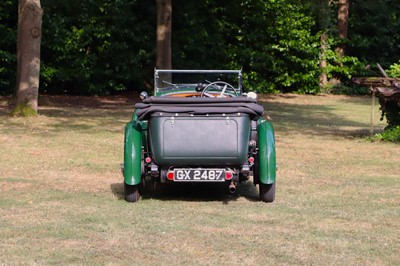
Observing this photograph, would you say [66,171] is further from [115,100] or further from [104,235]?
[115,100]

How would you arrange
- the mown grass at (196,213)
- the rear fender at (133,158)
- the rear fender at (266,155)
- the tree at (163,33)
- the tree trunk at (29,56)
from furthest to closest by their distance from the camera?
the tree at (163,33), the tree trunk at (29,56), the rear fender at (266,155), the rear fender at (133,158), the mown grass at (196,213)

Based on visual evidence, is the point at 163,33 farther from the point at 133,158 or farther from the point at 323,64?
the point at 133,158

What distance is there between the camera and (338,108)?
27.0m

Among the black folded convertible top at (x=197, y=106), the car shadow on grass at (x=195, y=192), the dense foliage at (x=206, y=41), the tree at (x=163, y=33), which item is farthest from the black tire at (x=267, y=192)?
the dense foliage at (x=206, y=41)

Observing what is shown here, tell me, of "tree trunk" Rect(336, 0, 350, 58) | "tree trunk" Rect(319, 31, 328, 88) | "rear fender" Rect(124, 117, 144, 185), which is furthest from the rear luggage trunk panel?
"tree trunk" Rect(336, 0, 350, 58)

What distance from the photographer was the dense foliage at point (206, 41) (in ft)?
89.3

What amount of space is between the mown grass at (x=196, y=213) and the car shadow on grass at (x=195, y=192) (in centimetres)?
2

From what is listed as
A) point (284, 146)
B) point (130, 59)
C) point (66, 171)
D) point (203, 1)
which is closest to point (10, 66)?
point (130, 59)

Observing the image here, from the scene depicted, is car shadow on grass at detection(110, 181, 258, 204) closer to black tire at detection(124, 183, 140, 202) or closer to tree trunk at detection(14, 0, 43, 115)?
black tire at detection(124, 183, 140, 202)

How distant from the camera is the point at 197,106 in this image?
8766mm

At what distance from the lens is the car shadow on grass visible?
9398 mm

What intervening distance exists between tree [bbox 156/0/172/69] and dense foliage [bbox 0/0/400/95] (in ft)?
12.1

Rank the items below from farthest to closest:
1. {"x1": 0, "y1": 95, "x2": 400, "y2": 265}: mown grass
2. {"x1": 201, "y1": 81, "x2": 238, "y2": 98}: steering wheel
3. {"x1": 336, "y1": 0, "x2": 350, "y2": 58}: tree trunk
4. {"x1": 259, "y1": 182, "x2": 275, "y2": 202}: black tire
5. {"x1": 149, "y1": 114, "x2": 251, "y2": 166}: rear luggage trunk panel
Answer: {"x1": 336, "y1": 0, "x2": 350, "y2": 58}: tree trunk → {"x1": 201, "y1": 81, "x2": 238, "y2": 98}: steering wheel → {"x1": 259, "y1": 182, "x2": 275, "y2": 202}: black tire → {"x1": 149, "y1": 114, "x2": 251, "y2": 166}: rear luggage trunk panel → {"x1": 0, "y1": 95, "x2": 400, "y2": 265}: mown grass

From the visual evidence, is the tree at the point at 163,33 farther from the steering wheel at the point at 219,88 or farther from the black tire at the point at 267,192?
the black tire at the point at 267,192
